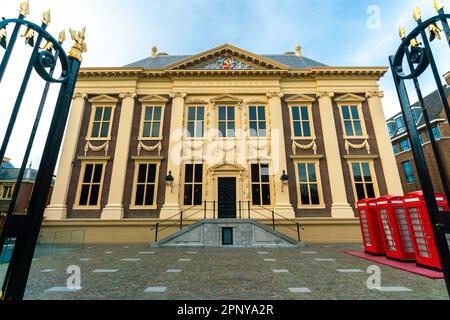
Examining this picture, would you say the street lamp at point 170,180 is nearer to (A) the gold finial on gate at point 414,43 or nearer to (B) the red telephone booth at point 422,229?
(B) the red telephone booth at point 422,229

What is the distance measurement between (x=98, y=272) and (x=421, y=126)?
94.3 ft

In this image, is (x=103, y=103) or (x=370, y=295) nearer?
(x=370, y=295)

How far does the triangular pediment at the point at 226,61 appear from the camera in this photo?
16.0 metres

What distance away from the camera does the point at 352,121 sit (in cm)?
1518

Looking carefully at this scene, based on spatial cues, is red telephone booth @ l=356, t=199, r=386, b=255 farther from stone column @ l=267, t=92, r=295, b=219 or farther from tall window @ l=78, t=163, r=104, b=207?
tall window @ l=78, t=163, r=104, b=207

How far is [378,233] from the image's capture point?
310 inches

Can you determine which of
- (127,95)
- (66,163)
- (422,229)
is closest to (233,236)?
(422,229)

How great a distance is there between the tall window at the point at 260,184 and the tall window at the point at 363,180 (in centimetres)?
557

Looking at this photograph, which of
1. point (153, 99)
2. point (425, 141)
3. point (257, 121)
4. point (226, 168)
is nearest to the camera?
point (226, 168)

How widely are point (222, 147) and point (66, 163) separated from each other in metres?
10.1

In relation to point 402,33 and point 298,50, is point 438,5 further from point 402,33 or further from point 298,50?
point 298,50
